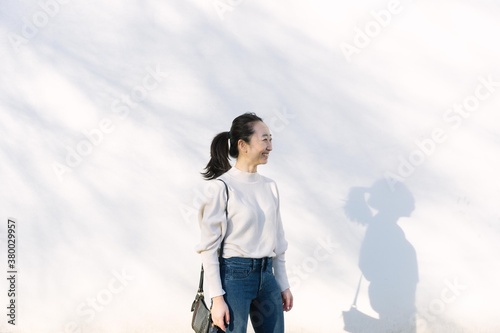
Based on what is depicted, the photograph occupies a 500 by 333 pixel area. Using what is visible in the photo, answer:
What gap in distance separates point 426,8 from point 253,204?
190cm

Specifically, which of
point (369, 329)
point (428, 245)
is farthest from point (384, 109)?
point (369, 329)

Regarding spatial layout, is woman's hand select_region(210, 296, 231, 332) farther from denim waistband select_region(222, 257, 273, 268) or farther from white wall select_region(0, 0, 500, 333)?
white wall select_region(0, 0, 500, 333)

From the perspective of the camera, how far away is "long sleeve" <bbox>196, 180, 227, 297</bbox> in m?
2.10

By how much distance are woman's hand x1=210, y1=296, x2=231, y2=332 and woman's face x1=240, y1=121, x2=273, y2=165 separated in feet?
1.52

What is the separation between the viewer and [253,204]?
2.21 meters

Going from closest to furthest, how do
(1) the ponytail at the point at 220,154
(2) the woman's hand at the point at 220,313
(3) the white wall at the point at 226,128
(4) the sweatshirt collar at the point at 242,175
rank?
1. (2) the woman's hand at the point at 220,313
2. (4) the sweatshirt collar at the point at 242,175
3. (1) the ponytail at the point at 220,154
4. (3) the white wall at the point at 226,128

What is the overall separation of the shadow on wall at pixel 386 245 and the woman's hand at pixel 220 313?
1.63 m

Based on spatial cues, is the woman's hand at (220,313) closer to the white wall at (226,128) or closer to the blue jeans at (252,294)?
the blue jeans at (252,294)

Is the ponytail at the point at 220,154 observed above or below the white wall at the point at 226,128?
above

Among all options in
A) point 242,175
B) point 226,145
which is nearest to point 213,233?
point 242,175

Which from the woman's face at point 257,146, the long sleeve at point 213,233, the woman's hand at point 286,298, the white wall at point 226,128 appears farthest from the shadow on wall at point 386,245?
the long sleeve at point 213,233

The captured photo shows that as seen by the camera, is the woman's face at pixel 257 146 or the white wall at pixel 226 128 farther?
the white wall at pixel 226 128

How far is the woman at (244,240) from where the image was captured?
2.12 meters

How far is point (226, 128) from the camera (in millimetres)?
3707
